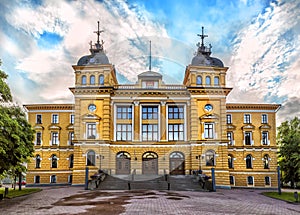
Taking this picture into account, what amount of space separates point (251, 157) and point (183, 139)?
12.1 meters

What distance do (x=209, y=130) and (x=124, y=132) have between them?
10574 millimetres

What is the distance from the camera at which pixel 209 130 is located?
1706 inches

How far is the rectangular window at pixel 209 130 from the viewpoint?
4319 centimetres

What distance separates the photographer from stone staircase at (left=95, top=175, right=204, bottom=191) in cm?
3422

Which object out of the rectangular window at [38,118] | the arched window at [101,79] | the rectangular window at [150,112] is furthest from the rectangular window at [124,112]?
the rectangular window at [38,118]

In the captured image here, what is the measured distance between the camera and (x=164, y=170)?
4175 cm

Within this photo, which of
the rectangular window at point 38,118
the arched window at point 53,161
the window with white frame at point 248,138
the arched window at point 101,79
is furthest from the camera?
the rectangular window at point 38,118

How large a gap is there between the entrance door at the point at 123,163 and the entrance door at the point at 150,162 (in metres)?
2.00

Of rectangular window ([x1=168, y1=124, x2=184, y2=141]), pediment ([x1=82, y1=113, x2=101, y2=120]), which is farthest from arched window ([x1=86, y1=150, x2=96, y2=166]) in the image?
rectangular window ([x1=168, y1=124, x2=184, y2=141])

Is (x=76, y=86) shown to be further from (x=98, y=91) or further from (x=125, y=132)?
(x=125, y=132)

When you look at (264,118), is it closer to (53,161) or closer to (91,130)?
(91,130)

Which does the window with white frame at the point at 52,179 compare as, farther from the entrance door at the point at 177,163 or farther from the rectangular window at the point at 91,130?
the entrance door at the point at 177,163

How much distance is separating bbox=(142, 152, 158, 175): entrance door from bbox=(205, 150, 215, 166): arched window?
20.4 feet

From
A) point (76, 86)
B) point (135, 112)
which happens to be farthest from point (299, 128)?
point (76, 86)
